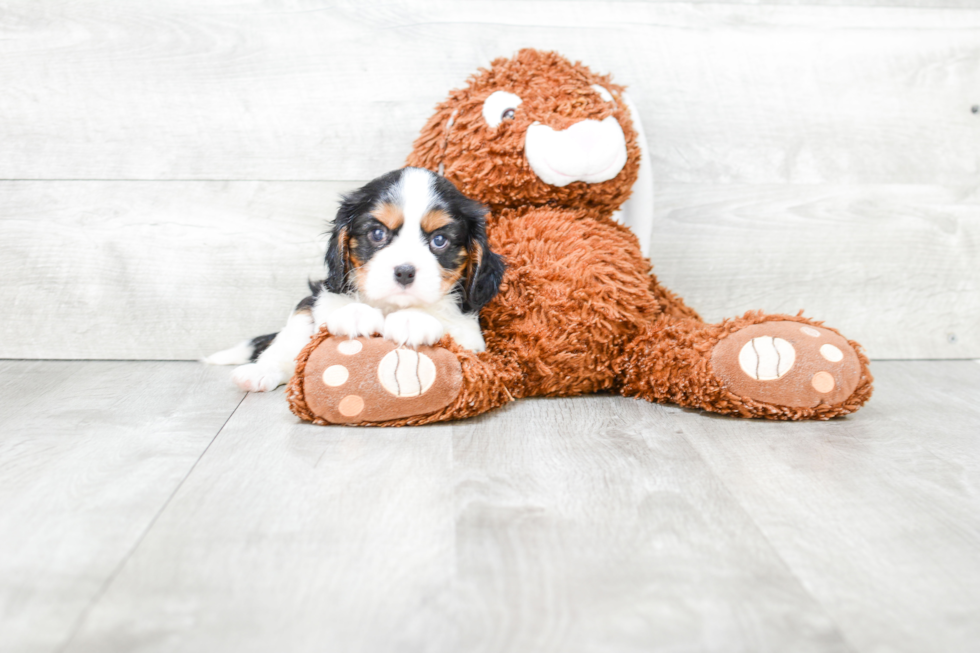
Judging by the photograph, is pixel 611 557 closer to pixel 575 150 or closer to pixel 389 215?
pixel 389 215

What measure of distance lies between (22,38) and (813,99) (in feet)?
7.39

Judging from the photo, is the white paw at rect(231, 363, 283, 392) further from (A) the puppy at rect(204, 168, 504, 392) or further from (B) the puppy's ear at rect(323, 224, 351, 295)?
(B) the puppy's ear at rect(323, 224, 351, 295)

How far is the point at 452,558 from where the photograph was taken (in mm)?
1017

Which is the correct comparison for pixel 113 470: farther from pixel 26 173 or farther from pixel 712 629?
pixel 26 173

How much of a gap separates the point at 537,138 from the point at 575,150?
9 cm

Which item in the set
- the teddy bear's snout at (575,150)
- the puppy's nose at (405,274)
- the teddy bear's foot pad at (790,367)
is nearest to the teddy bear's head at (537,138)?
the teddy bear's snout at (575,150)

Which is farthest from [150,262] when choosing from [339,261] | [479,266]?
[479,266]

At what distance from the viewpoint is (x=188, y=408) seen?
68.2 inches

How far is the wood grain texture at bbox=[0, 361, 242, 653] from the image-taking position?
0.92 metres

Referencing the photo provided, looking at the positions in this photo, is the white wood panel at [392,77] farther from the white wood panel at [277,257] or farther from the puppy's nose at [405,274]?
the puppy's nose at [405,274]

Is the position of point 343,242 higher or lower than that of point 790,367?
higher

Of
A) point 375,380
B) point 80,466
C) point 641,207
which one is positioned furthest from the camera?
point 641,207

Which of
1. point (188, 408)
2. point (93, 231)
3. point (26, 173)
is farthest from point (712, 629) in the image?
point (26, 173)

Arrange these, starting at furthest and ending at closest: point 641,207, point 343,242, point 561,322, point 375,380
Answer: point 641,207, point 561,322, point 343,242, point 375,380
